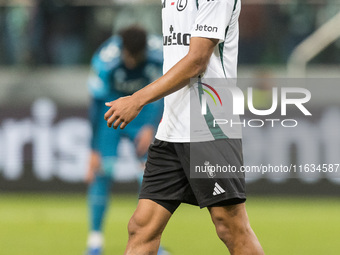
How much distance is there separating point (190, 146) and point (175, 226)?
4141 mm

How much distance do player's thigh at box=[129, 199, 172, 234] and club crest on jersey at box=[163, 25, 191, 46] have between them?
876mm

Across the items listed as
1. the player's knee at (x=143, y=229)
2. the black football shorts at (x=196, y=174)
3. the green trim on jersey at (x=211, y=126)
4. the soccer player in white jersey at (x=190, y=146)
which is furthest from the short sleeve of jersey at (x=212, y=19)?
the player's knee at (x=143, y=229)

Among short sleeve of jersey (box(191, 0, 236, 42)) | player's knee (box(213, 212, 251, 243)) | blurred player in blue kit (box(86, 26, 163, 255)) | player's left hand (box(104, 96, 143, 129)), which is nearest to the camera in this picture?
player's left hand (box(104, 96, 143, 129))

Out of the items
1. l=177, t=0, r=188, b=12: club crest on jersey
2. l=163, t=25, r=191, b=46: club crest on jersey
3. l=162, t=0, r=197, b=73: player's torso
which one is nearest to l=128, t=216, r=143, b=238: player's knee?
l=162, t=0, r=197, b=73: player's torso

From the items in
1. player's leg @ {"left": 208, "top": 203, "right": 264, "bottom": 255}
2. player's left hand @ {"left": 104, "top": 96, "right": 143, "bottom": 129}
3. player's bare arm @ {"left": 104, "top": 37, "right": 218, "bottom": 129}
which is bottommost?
player's leg @ {"left": 208, "top": 203, "right": 264, "bottom": 255}

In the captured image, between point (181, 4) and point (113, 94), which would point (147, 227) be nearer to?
point (181, 4)

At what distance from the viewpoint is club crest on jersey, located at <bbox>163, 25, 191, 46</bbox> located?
13.3 ft

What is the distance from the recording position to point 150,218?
4.05 meters

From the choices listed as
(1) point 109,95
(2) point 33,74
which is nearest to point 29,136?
(2) point 33,74

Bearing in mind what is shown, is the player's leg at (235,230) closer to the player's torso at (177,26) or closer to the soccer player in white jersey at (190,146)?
the soccer player in white jersey at (190,146)

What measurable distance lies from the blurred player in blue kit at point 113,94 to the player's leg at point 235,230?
269 centimetres

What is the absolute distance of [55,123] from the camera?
371 inches

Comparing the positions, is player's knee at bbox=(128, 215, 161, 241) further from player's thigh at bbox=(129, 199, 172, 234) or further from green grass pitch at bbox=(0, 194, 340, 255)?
green grass pitch at bbox=(0, 194, 340, 255)

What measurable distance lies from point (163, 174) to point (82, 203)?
547 cm
